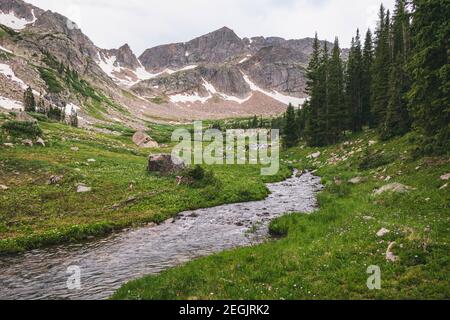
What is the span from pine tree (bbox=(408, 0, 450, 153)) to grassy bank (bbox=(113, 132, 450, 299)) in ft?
13.7

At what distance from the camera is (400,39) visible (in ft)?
165

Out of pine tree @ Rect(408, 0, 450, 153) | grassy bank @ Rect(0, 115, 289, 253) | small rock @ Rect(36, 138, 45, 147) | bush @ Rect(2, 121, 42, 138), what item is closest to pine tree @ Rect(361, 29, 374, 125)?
grassy bank @ Rect(0, 115, 289, 253)

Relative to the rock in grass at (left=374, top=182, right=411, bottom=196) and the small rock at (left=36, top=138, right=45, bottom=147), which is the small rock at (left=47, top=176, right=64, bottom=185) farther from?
the rock in grass at (left=374, top=182, right=411, bottom=196)

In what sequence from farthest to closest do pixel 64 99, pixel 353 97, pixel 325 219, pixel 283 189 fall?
1. pixel 64 99
2. pixel 353 97
3. pixel 283 189
4. pixel 325 219

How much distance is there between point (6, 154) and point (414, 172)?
3956cm

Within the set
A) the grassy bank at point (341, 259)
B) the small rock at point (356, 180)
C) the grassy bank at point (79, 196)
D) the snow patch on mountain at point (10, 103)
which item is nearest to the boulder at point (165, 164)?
the grassy bank at point (79, 196)

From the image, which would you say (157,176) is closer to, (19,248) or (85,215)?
(85,215)

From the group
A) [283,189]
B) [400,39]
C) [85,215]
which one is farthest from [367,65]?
[85,215]

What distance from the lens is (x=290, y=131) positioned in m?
71.9

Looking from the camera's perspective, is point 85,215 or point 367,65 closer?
point 85,215

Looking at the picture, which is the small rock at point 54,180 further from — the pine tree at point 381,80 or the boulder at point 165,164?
the pine tree at point 381,80

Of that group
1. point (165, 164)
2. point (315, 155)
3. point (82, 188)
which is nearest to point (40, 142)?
point (165, 164)

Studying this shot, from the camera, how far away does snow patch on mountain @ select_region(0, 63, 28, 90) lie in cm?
12136

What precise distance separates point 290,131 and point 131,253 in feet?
193
